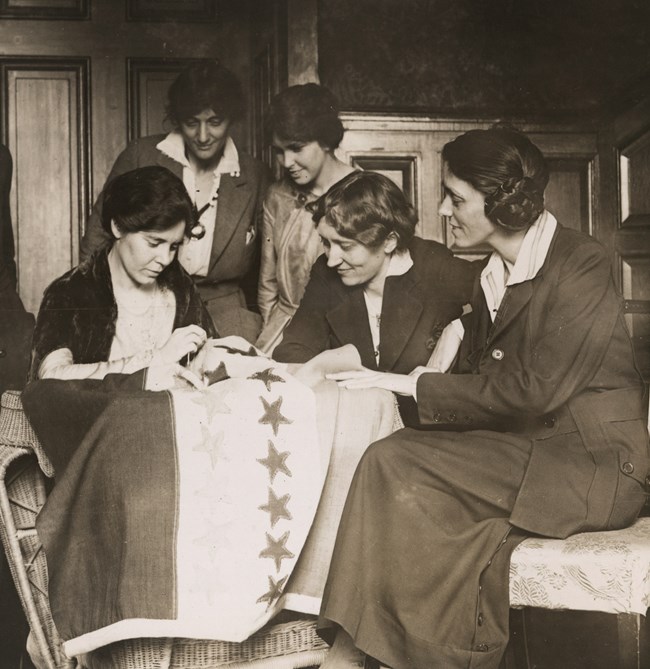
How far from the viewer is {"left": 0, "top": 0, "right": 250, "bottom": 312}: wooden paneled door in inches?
126

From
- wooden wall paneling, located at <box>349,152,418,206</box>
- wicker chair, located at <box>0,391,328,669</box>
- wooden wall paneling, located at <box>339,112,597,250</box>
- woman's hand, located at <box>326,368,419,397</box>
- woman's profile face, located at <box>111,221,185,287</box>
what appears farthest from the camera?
wooden wall paneling, located at <box>349,152,418,206</box>

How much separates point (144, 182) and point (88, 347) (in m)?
0.51

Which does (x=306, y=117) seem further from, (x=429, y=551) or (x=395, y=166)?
(x=429, y=551)

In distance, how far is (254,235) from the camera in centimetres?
328

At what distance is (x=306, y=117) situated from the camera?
319 cm

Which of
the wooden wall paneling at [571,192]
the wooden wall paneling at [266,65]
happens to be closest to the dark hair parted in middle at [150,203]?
the wooden wall paneling at [266,65]

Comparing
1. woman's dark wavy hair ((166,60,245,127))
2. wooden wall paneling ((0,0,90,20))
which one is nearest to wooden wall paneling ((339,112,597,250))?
woman's dark wavy hair ((166,60,245,127))

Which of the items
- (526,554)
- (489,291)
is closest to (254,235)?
(489,291)

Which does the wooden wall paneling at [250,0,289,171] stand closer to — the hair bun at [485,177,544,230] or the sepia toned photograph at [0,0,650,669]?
the sepia toned photograph at [0,0,650,669]

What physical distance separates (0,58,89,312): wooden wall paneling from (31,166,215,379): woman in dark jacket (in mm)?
416

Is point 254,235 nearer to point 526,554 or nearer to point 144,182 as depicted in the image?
point 144,182

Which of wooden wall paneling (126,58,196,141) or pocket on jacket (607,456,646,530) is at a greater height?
wooden wall paneling (126,58,196,141)

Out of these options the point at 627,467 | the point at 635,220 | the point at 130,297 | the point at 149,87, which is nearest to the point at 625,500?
the point at 627,467

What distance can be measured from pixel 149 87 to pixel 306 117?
0.71 meters
